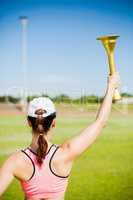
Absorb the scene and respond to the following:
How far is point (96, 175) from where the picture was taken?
666 cm

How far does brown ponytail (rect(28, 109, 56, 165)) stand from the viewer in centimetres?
201

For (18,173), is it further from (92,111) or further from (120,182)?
(92,111)

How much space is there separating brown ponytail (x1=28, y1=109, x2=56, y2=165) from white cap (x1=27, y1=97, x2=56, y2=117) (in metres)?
0.01

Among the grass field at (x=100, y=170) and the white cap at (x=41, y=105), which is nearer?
the white cap at (x=41, y=105)

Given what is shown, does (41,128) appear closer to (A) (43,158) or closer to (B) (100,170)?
(A) (43,158)

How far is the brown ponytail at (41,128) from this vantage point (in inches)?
79.0

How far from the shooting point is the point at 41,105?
201 centimetres

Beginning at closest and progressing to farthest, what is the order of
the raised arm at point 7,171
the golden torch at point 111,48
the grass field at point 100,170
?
the raised arm at point 7,171 → the golden torch at point 111,48 → the grass field at point 100,170

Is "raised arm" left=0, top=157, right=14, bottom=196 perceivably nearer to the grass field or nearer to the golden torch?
the golden torch

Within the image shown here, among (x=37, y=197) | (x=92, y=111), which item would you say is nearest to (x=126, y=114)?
(x=92, y=111)

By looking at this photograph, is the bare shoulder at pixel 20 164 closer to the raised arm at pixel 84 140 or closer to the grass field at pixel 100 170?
the raised arm at pixel 84 140

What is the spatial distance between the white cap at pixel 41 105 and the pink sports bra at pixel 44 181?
14 centimetres

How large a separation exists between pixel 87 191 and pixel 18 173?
378 centimetres

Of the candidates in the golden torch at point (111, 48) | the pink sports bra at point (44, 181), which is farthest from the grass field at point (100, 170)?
the pink sports bra at point (44, 181)
